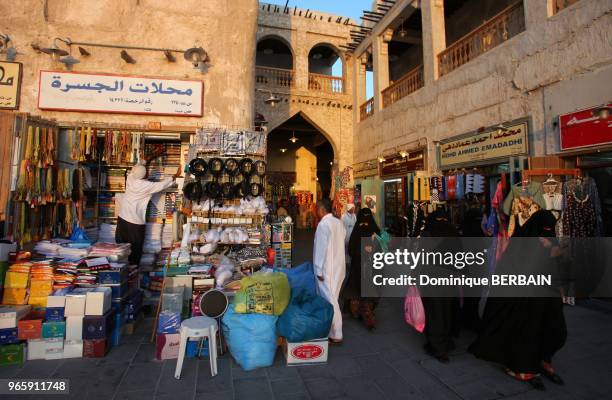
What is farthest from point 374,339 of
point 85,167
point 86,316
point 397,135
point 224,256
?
point 397,135

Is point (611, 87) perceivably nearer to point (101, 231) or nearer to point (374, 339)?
point (374, 339)

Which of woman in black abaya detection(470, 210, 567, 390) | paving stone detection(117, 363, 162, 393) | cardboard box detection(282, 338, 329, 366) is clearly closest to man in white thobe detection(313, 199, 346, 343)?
cardboard box detection(282, 338, 329, 366)

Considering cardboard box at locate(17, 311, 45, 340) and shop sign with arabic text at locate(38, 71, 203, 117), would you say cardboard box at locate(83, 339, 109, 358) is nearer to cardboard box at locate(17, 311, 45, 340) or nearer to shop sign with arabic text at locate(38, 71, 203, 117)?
cardboard box at locate(17, 311, 45, 340)

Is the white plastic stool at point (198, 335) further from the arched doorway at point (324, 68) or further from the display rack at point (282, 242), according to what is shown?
the arched doorway at point (324, 68)

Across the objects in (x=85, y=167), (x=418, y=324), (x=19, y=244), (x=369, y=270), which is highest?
(x=85, y=167)

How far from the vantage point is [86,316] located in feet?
9.96

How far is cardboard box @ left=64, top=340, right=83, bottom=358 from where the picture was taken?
2994 millimetres

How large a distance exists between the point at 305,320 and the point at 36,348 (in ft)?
8.47

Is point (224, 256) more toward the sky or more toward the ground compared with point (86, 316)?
more toward the sky

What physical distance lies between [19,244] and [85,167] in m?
1.60

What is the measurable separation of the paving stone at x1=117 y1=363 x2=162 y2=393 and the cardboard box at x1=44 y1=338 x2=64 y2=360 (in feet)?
2.53

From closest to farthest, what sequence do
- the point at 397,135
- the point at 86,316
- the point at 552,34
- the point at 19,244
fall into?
the point at 86,316 < the point at 19,244 < the point at 552,34 < the point at 397,135

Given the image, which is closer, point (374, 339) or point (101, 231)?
point (374, 339)

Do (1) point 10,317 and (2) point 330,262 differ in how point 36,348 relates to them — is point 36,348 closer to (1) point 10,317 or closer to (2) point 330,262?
(1) point 10,317
